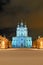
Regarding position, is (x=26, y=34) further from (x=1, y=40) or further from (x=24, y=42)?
(x=1, y=40)

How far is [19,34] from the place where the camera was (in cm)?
15138

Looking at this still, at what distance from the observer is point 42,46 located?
8762cm

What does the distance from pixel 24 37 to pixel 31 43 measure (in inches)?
243

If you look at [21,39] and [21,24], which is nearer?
[21,39]

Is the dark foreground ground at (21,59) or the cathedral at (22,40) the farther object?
the cathedral at (22,40)

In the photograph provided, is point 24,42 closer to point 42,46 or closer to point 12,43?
point 12,43

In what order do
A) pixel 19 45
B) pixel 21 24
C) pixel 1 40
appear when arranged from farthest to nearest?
pixel 21 24, pixel 19 45, pixel 1 40

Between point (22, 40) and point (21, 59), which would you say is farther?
point (22, 40)

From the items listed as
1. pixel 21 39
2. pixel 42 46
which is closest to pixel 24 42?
pixel 21 39

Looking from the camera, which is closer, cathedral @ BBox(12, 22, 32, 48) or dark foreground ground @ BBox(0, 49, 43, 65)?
dark foreground ground @ BBox(0, 49, 43, 65)

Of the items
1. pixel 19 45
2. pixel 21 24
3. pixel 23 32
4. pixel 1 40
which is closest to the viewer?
pixel 1 40

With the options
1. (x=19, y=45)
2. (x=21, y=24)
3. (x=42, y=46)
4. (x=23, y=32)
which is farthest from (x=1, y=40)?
(x=21, y=24)

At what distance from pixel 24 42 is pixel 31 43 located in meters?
4.91

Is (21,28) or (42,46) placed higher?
(21,28)
